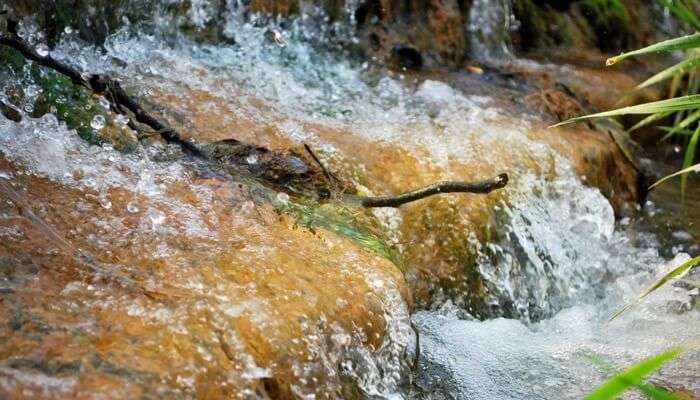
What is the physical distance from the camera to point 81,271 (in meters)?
1.79

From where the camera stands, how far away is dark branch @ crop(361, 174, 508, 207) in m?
2.35

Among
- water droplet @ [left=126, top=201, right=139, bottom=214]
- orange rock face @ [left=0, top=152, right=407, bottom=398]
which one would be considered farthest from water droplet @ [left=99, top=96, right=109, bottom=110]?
water droplet @ [left=126, top=201, right=139, bottom=214]

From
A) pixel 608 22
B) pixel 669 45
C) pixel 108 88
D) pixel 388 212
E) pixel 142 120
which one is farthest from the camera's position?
pixel 608 22

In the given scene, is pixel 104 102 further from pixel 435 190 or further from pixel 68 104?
pixel 435 190

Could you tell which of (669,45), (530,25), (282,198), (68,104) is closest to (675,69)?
(669,45)

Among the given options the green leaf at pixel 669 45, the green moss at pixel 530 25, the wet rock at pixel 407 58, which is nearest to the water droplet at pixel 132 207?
the green leaf at pixel 669 45

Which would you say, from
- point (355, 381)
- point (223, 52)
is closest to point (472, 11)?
point (223, 52)

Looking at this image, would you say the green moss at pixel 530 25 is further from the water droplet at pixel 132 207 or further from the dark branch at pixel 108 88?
the water droplet at pixel 132 207

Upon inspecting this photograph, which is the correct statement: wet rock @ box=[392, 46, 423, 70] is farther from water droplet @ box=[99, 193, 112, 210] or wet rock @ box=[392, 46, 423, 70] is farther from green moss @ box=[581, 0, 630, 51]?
water droplet @ box=[99, 193, 112, 210]

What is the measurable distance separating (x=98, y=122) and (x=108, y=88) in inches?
7.6

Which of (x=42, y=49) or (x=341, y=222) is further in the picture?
(x=42, y=49)

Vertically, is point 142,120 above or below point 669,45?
below

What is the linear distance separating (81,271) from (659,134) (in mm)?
4439

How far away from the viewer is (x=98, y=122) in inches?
101
